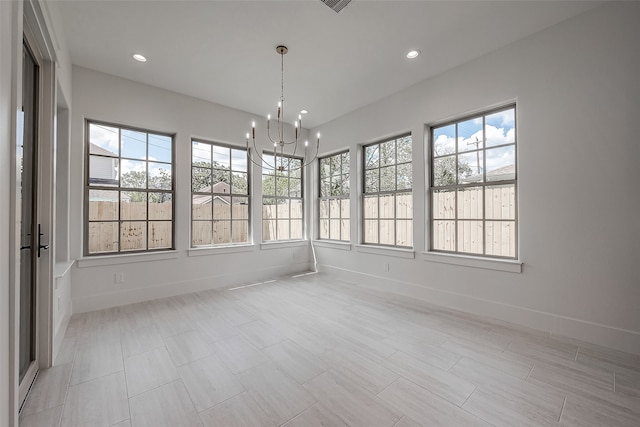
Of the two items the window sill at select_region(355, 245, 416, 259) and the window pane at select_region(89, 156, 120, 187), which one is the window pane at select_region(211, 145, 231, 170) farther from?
the window sill at select_region(355, 245, 416, 259)

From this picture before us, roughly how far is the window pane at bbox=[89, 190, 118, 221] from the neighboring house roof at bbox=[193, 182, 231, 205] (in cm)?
104

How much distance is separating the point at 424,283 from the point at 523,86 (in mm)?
2619

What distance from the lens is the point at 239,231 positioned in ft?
15.9

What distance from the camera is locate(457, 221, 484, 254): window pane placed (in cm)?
340

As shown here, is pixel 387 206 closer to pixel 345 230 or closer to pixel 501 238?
pixel 345 230

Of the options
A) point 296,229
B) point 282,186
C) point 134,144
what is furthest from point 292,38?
point 296,229

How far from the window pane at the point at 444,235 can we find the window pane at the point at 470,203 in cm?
20

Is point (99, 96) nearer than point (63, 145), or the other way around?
point (63, 145)

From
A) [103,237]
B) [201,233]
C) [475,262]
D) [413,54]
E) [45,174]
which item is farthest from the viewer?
[201,233]

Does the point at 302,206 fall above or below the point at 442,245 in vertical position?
above

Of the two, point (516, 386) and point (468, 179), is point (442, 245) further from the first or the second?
point (516, 386)

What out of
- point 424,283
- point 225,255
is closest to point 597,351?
point 424,283

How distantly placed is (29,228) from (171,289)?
2180mm

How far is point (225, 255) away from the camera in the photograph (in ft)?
15.0
